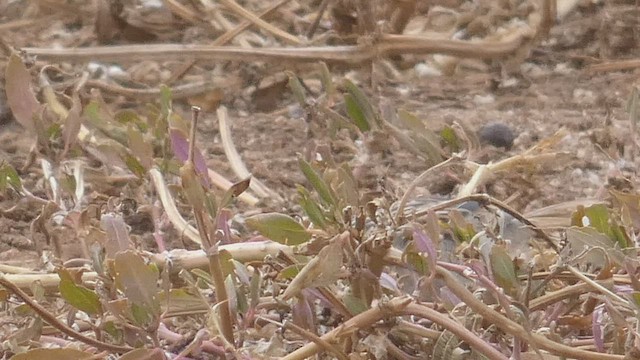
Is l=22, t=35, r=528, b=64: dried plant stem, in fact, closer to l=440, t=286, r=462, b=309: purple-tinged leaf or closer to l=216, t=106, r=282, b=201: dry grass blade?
l=216, t=106, r=282, b=201: dry grass blade

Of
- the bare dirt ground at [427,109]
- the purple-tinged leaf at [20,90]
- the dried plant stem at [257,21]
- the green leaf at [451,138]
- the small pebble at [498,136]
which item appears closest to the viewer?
the purple-tinged leaf at [20,90]

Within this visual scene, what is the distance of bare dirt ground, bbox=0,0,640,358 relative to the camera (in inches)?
38.8

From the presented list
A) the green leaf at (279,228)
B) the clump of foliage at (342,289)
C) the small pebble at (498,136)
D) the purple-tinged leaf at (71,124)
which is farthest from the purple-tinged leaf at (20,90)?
the small pebble at (498,136)

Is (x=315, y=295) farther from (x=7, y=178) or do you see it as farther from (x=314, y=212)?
(x=7, y=178)

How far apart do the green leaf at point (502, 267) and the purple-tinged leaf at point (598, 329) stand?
5 centimetres

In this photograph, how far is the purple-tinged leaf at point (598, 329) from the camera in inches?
19.6

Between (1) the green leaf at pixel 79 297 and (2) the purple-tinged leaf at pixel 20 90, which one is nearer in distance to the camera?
(1) the green leaf at pixel 79 297

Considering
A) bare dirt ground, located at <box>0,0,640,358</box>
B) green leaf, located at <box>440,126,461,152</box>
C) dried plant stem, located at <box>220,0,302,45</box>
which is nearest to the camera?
green leaf, located at <box>440,126,461,152</box>

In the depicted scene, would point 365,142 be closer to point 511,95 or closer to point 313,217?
point 313,217

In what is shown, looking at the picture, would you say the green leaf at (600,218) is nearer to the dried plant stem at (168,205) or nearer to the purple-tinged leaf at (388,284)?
the purple-tinged leaf at (388,284)

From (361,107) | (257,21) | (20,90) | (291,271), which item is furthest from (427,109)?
(291,271)

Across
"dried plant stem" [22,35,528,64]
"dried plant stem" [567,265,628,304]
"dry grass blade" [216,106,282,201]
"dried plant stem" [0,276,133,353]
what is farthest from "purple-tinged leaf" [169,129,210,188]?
"dried plant stem" [22,35,528,64]

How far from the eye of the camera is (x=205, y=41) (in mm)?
1608

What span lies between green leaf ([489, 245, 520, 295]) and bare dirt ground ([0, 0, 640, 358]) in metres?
0.33
